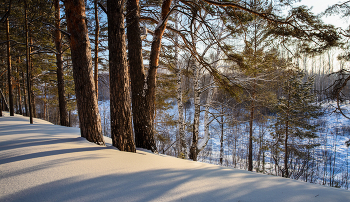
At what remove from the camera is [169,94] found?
8398 mm

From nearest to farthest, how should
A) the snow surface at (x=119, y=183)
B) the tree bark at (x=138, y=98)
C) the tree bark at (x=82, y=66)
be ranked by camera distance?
the snow surface at (x=119, y=183) → the tree bark at (x=82, y=66) → the tree bark at (x=138, y=98)

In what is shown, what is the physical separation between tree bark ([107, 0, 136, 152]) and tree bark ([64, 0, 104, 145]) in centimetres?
40

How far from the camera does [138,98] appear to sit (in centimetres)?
369

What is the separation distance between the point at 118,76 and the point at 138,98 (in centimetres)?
88

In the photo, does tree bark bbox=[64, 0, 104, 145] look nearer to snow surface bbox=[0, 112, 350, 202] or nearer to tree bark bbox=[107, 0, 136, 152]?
tree bark bbox=[107, 0, 136, 152]

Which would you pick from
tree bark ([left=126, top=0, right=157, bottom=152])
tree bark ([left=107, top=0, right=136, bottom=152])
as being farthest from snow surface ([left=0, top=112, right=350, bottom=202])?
tree bark ([left=126, top=0, right=157, bottom=152])

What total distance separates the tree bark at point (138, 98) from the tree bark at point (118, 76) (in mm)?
686

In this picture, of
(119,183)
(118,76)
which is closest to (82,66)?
(118,76)

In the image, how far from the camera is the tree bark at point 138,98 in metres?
3.65

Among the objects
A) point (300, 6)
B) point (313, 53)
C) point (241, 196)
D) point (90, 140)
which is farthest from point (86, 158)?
point (313, 53)

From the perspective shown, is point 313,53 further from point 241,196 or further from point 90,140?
point 90,140

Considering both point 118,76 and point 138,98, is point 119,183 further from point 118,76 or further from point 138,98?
point 138,98

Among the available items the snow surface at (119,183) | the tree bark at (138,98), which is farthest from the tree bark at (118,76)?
the snow surface at (119,183)

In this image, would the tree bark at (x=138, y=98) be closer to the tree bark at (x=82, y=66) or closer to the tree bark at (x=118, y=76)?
the tree bark at (x=118, y=76)
